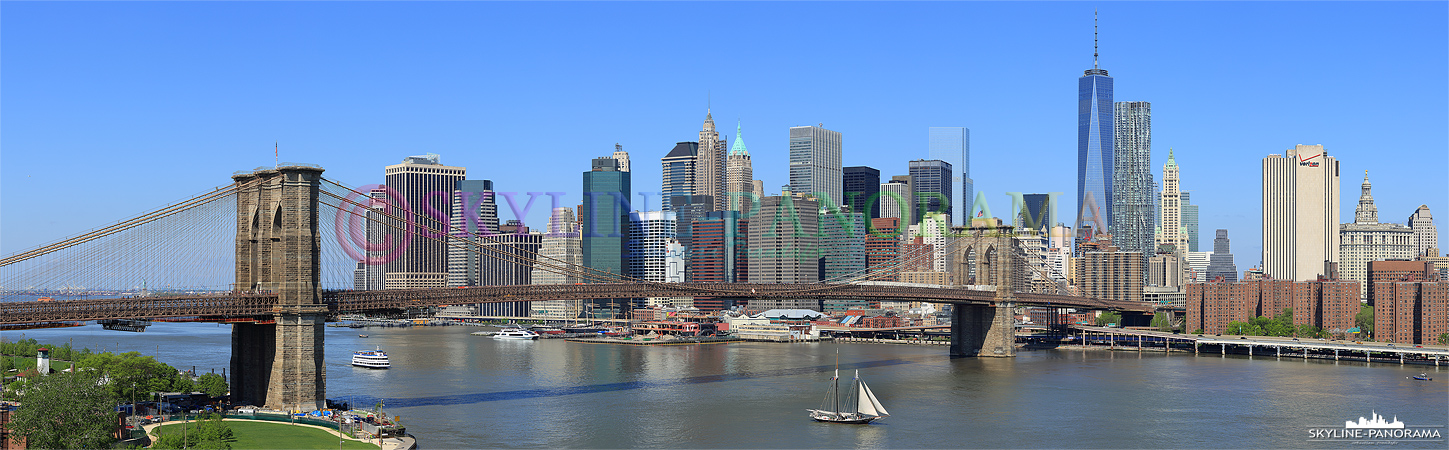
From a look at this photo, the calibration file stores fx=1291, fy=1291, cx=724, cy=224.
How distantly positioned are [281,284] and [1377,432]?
133ft

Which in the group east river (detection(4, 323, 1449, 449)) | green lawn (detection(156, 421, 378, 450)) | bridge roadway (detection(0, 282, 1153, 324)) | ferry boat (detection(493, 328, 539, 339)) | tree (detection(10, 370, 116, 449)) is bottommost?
ferry boat (detection(493, 328, 539, 339))

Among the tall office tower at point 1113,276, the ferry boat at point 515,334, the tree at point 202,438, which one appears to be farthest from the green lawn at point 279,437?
the tall office tower at point 1113,276

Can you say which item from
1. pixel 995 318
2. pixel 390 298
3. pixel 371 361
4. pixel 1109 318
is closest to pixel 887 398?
pixel 390 298

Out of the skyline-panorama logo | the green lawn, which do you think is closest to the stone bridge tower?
the skyline-panorama logo

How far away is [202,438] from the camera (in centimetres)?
3616

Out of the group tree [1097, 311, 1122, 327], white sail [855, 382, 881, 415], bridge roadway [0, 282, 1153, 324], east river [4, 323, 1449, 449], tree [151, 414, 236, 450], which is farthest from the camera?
tree [1097, 311, 1122, 327]

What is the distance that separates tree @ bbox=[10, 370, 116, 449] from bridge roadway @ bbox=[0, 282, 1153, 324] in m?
8.28

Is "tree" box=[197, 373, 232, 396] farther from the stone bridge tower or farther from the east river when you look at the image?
the stone bridge tower

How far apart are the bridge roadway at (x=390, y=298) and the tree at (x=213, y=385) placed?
12.1 feet

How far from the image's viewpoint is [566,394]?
59375 mm

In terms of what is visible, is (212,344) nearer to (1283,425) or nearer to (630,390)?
(630,390)

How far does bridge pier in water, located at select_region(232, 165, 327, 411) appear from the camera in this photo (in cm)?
4528

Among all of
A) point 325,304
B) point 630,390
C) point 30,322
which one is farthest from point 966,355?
point 30,322

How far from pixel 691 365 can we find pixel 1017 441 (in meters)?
41.0
